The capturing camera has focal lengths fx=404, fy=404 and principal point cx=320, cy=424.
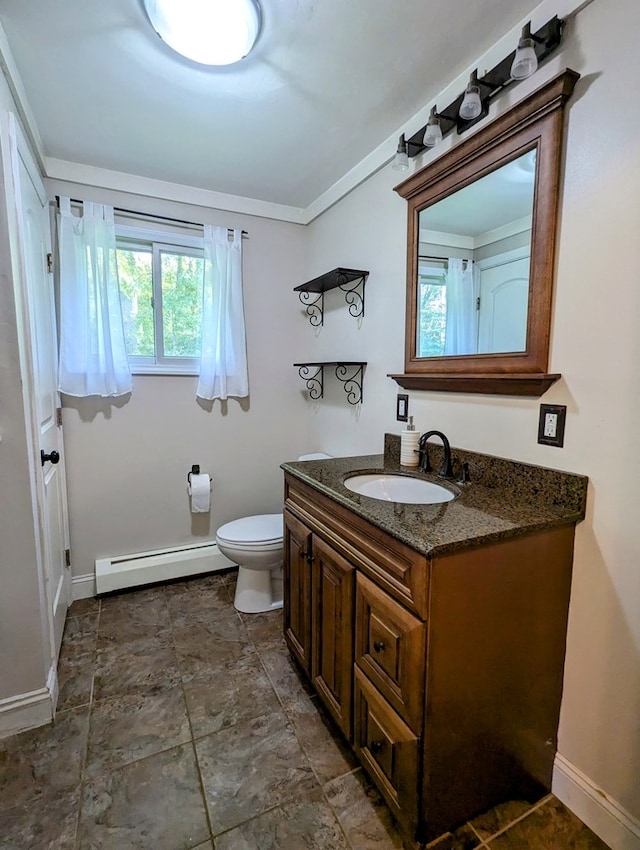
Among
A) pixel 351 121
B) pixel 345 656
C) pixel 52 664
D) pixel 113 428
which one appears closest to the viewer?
pixel 345 656

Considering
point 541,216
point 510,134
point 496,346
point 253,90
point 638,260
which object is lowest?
point 496,346

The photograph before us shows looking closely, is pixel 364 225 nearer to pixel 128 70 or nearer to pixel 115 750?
pixel 128 70

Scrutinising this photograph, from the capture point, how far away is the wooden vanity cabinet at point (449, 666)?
0.98 metres

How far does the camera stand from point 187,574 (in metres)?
2.49

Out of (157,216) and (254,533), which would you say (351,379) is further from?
(157,216)

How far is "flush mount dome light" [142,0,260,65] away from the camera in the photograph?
117 cm

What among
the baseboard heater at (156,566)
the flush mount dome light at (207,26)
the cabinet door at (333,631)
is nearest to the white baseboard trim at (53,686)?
the baseboard heater at (156,566)

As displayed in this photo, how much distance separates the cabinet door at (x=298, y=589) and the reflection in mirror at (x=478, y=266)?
91 cm

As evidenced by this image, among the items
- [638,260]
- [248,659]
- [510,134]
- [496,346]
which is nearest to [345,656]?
[248,659]

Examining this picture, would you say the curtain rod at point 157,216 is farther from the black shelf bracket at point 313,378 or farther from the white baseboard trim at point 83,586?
the white baseboard trim at point 83,586

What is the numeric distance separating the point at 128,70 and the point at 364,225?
1144 mm

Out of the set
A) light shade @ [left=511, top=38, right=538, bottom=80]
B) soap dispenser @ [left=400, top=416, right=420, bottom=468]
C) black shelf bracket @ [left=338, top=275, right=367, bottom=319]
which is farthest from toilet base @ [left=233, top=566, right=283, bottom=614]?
light shade @ [left=511, top=38, right=538, bottom=80]

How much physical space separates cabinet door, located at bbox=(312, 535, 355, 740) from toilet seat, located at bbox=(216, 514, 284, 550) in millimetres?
603

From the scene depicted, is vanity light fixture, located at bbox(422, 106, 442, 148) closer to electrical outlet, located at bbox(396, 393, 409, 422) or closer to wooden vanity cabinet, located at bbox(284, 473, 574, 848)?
electrical outlet, located at bbox(396, 393, 409, 422)
